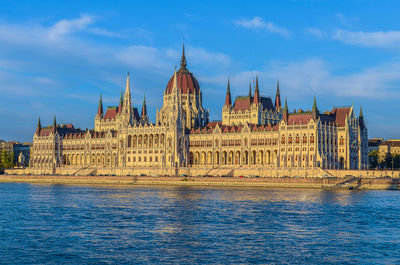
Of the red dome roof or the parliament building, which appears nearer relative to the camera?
the parliament building

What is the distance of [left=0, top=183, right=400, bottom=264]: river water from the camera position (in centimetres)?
4432

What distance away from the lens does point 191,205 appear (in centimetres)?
8138

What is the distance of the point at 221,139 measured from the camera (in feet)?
553

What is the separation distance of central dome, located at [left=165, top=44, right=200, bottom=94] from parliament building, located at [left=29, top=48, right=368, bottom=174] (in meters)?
0.30

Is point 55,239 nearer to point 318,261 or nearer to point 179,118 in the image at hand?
point 318,261

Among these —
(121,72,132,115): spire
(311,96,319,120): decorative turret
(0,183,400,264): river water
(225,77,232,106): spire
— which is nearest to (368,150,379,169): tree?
(311,96,319,120): decorative turret

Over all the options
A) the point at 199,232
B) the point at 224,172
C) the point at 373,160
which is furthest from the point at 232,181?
the point at 199,232

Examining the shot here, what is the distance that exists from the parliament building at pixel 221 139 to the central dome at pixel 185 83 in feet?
1.00

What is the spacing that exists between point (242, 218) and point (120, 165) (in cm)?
11863

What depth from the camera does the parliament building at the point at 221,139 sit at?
150125 mm

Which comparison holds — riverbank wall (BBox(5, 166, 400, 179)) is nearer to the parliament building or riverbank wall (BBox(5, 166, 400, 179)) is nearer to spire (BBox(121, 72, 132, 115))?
the parliament building

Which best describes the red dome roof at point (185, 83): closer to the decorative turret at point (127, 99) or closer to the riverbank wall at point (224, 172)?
the decorative turret at point (127, 99)

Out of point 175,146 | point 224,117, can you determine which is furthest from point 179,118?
point 224,117

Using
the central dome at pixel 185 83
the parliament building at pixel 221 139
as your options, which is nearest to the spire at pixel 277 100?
the parliament building at pixel 221 139
